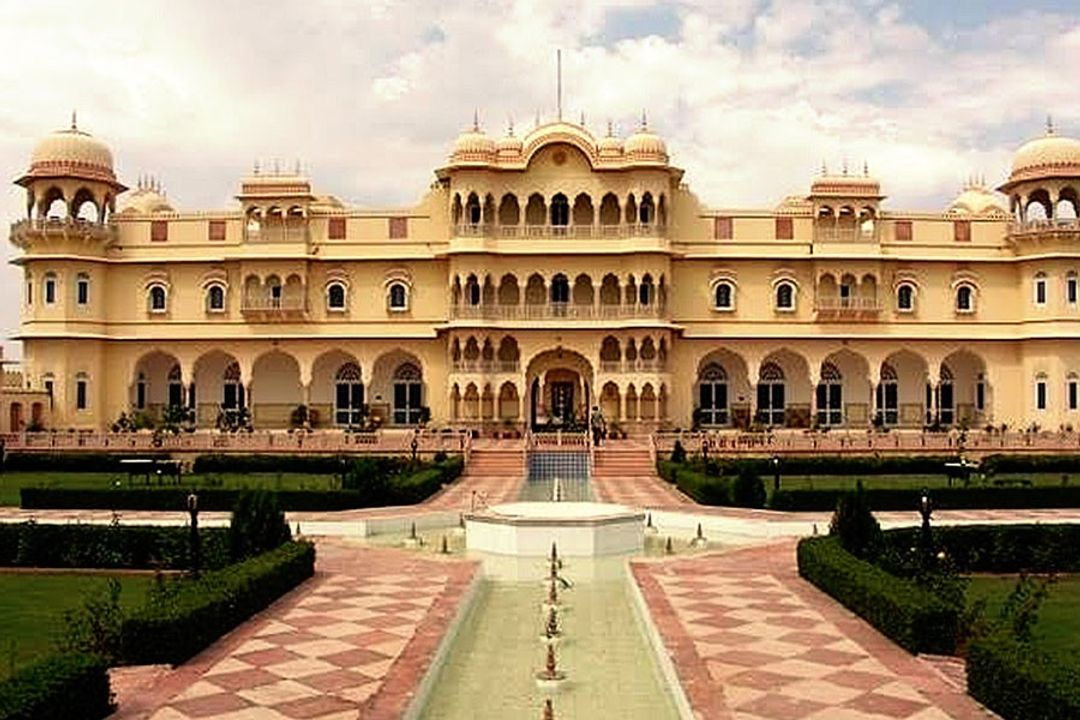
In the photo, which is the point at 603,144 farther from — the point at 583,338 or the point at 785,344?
the point at 785,344

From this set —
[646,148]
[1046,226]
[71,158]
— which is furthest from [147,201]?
[1046,226]

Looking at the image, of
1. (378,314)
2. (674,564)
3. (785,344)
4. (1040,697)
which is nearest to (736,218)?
(785,344)

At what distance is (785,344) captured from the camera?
3866 centimetres

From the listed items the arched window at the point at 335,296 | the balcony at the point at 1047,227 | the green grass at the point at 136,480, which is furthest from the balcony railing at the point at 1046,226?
the green grass at the point at 136,480

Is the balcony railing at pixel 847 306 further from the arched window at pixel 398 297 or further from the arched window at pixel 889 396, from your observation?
the arched window at pixel 398 297

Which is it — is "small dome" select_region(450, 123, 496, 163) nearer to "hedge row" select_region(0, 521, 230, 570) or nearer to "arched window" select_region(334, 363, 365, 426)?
"arched window" select_region(334, 363, 365, 426)

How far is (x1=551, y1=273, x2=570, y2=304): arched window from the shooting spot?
127 feet

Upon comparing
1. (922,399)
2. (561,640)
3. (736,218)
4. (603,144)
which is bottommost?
(561,640)

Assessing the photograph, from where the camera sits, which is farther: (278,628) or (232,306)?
(232,306)

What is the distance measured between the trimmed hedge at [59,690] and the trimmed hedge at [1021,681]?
6.17 meters

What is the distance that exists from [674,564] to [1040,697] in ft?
26.8

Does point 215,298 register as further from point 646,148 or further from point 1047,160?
point 1047,160

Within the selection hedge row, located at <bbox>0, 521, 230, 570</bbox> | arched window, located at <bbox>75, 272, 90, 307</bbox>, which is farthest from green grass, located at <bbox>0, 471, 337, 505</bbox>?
arched window, located at <bbox>75, 272, 90, 307</bbox>

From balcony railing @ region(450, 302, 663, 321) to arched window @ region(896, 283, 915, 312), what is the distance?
8.60 metres
